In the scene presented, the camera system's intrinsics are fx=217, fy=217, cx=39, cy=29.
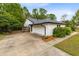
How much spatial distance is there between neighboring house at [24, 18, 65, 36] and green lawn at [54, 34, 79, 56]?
0.38 meters

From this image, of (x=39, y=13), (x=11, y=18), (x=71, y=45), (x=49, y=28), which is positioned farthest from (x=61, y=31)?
(x=11, y=18)

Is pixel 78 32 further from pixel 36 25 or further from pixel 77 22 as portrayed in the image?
pixel 36 25

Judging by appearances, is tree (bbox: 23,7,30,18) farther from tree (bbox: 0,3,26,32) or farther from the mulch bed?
the mulch bed

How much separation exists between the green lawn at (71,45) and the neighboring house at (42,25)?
384 mm

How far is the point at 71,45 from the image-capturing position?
16.5ft

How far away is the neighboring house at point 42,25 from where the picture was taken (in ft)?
17.0

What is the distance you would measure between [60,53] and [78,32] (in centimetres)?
Answer: 74

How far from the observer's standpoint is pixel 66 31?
16.8ft

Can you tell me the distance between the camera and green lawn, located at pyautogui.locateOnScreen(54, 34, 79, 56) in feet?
16.2

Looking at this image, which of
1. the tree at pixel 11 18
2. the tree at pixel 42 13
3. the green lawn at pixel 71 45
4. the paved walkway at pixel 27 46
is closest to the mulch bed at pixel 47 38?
the paved walkway at pixel 27 46

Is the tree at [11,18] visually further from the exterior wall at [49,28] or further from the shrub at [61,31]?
the shrub at [61,31]

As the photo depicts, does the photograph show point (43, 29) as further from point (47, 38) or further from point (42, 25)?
point (47, 38)

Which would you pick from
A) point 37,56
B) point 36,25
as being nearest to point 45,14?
point 36,25

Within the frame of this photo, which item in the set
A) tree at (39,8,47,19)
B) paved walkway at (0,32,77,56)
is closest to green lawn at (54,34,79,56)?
paved walkway at (0,32,77,56)
